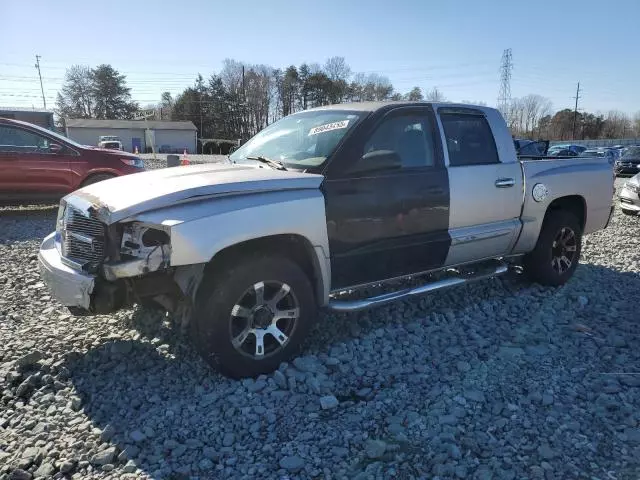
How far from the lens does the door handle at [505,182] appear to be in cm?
488

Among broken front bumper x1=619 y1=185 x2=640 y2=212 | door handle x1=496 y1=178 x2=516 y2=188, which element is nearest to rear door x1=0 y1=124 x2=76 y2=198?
door handle x1=496 y1=178 x2=516 y2=188

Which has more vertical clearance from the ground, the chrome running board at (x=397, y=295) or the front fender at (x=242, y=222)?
the front fender at (x=242, y=222)

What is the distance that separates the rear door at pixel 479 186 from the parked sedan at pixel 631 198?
24.6 feet

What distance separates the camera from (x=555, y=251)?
572cm

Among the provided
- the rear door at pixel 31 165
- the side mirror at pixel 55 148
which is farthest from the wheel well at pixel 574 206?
the side mirror at pixel 55 148

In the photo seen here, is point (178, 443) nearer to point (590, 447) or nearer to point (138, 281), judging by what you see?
point (138, 281)

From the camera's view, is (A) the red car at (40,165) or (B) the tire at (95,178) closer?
(A) the red car at (40,165)

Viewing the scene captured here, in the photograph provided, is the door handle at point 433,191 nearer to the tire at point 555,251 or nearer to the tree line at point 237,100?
the tire at point 555,251

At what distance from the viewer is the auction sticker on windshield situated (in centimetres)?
412

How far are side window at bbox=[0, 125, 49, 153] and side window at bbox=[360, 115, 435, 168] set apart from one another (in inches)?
290

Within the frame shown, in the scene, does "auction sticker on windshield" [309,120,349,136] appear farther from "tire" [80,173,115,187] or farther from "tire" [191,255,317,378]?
"tire" [80,173,115,187]

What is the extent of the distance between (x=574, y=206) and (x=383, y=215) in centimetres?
309

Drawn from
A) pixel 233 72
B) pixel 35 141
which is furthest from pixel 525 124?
pixel 35 141

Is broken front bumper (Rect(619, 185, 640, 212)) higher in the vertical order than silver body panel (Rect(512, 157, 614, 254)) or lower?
lower
